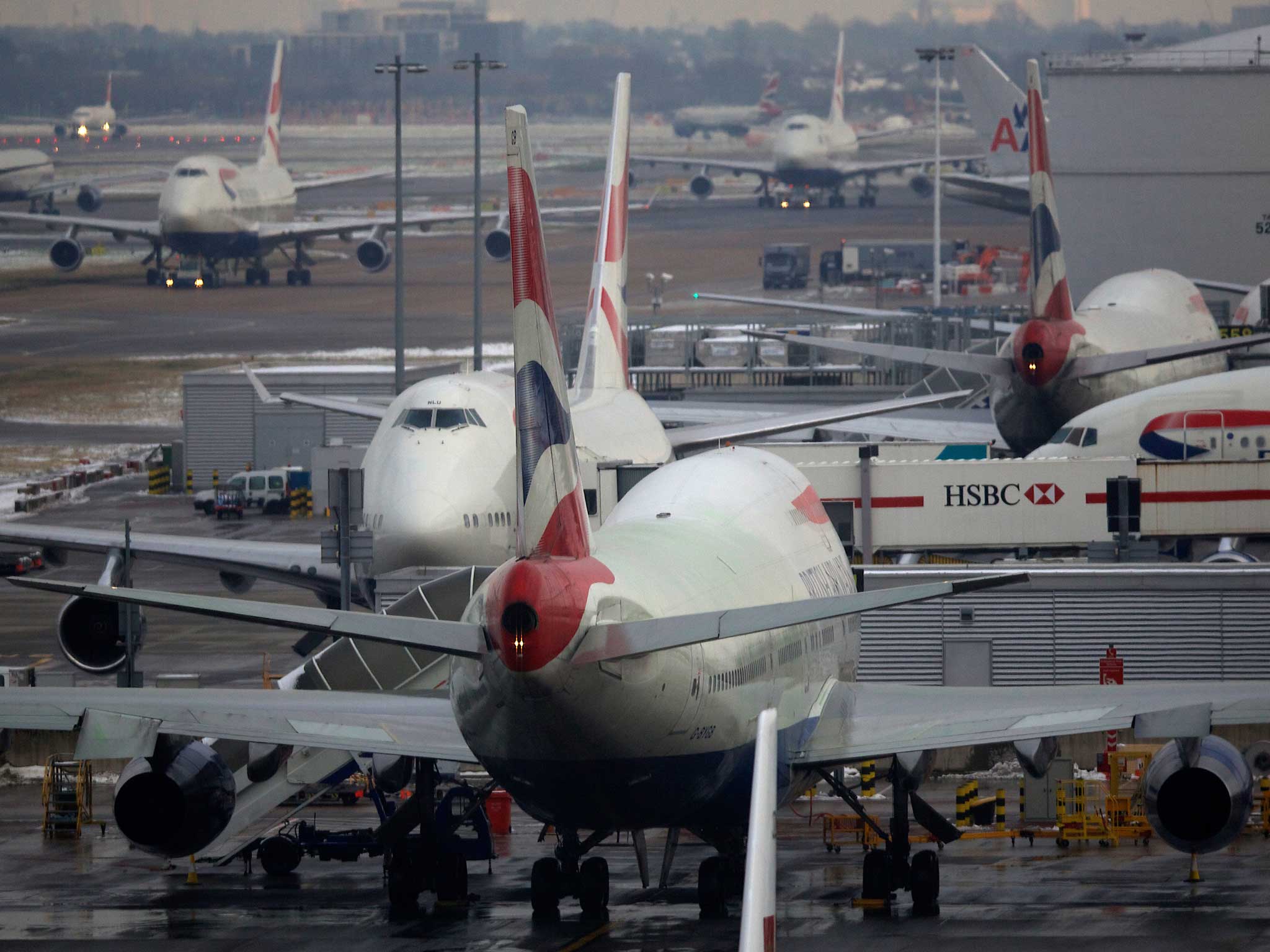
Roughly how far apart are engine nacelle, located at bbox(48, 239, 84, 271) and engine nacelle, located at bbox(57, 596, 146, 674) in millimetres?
95786

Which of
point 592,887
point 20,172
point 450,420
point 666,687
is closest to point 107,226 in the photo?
point 20,172

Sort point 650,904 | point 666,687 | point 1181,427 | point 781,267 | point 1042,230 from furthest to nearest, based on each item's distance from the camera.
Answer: point 781,267, point 1181,427, point 1042,230, point 650,904, point 666,687

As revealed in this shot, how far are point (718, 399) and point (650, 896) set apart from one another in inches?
1773

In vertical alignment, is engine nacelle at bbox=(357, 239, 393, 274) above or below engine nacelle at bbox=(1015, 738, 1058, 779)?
above

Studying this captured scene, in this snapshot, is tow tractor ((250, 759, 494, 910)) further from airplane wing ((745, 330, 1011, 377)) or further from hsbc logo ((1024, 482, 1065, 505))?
airplane wing ((745, 330, 1011, 377))

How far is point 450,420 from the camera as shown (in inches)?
1337

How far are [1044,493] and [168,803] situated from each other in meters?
22.1

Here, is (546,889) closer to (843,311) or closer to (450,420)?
(450,420)

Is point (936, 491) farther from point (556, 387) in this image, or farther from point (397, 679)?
point (556, 387)

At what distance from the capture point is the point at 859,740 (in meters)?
22.0

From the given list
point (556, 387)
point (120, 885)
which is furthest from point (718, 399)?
point (556, 387)

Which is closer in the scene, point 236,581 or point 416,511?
point 416,511

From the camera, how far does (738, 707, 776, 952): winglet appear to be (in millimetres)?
10422

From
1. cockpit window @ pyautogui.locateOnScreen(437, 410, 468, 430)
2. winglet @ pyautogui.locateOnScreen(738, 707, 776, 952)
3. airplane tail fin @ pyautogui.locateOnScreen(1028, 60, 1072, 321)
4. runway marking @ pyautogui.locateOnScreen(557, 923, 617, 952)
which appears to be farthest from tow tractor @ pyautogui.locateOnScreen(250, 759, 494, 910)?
airplane tail fin @ pyautogui.locateOnScreen(1028, 60, 1072, 321)
